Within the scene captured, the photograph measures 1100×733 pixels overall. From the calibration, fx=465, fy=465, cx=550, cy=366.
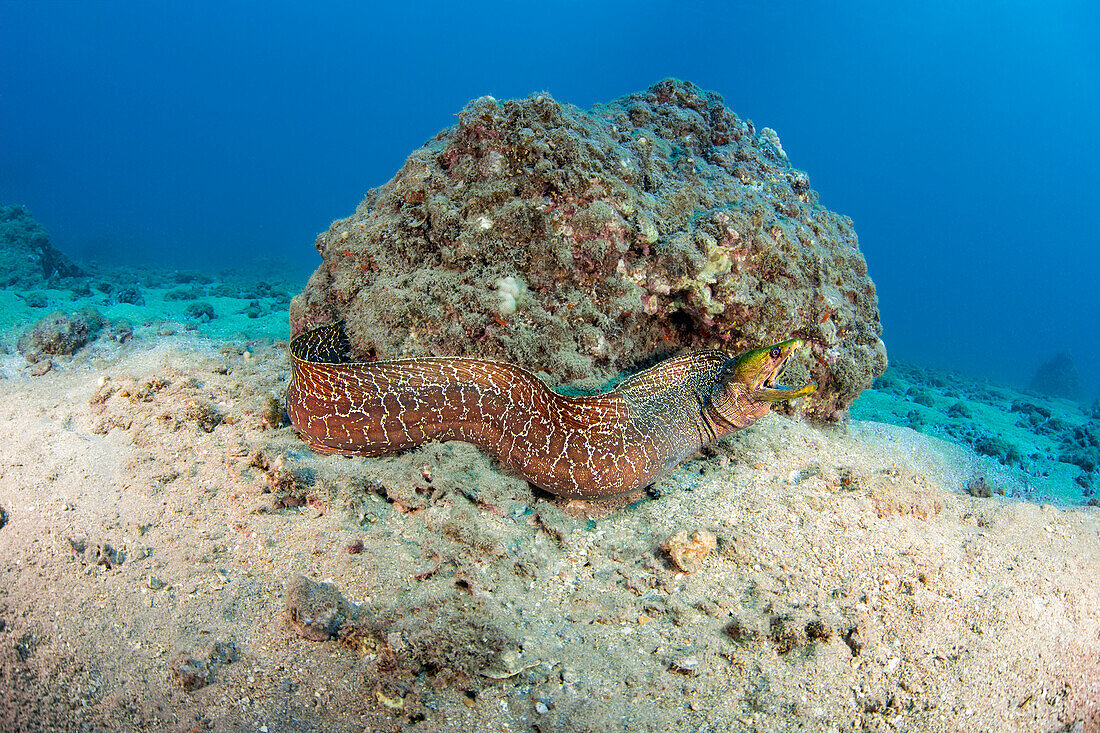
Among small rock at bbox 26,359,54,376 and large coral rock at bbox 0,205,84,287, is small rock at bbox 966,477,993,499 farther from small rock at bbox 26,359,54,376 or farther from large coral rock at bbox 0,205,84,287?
large coral rock at bbox 0,205,84,287

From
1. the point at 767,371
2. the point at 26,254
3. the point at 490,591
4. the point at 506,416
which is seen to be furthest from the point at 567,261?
the point at 26,254

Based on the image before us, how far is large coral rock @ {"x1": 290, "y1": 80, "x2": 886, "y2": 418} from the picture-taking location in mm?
4688

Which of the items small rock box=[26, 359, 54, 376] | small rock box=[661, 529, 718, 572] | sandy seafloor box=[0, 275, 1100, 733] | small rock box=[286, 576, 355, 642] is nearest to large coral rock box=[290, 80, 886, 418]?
sandy seafloor box=[0, 275, 1100, 733]

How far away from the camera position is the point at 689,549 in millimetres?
3559

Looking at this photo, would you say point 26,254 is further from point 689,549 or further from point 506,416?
point 689,549

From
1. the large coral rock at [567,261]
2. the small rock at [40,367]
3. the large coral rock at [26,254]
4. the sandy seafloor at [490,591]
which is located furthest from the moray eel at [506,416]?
the large coral rock at [26,254]

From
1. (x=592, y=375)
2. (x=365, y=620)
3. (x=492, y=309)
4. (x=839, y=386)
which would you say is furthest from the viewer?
(x=839, y=386)

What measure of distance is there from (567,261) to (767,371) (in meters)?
2.27

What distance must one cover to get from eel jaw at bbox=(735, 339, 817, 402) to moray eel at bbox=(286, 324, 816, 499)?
1 centimetres

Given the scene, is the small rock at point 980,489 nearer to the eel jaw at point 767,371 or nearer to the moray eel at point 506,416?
the eel jaw at point 767,371

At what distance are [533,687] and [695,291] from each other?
400cm

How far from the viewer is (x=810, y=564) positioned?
3.59 metres

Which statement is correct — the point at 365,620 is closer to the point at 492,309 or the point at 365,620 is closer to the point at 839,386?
the point at 492,309

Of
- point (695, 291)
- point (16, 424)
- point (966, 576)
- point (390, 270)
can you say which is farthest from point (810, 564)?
point (16, 424)
